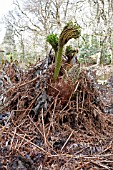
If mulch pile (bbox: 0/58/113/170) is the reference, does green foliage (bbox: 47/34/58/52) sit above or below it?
above

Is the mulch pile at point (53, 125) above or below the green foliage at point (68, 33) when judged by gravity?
below

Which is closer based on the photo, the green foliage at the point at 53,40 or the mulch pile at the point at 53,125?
the mulch pile at the point at 53,125

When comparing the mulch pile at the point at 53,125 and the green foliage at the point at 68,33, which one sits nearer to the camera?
the mulch pile at the point at 53,125

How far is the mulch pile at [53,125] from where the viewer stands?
4.98 ft

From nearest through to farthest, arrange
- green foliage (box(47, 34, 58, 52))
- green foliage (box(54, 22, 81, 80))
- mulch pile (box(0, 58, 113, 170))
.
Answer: mulch pile (box(0, 58, 113, 170)) < green foliage (box(54, 22, 81, 80)) < green foliage (box(47, 34, 58, 52))

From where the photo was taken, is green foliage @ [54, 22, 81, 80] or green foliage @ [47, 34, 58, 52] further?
green foliage @ [47, 34, 58, 52]

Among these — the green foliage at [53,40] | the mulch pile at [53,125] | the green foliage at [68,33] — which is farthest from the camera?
the green foliage at [53,40]

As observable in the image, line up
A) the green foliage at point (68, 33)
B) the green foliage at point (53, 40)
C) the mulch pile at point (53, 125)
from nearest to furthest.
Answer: the mulch pile at point (53, 125) < the green foliage at point (68, 33) < the green foliage at point (53, 40)

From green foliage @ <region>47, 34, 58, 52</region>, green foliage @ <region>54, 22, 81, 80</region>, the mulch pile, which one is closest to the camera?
the mulch pile

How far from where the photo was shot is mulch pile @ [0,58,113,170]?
4.98 ft

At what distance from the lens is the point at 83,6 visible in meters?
12.5

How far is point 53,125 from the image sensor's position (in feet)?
6.02

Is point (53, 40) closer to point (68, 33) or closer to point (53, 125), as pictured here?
point (68, 33)

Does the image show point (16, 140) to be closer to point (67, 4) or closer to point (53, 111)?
point (53, 111)
